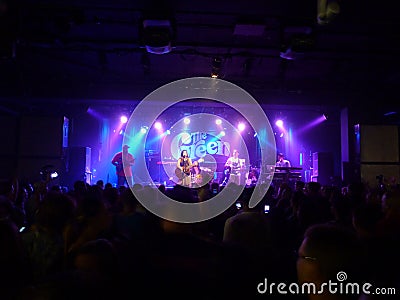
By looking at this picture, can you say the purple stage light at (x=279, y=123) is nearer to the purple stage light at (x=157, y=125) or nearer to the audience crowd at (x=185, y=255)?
the purple stage light at (x=157, y=125)

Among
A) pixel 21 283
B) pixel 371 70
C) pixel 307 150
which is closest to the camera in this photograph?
pixel 21 283

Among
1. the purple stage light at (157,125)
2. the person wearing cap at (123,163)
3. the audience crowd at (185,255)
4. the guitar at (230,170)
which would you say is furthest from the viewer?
the purple stage light at (157,125)

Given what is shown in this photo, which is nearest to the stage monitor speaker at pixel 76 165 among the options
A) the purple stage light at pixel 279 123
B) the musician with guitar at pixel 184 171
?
the musician with guitar at pixel 184 171

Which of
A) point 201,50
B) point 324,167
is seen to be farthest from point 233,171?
point 201,50

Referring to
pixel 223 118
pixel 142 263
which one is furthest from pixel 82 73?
pixel 142 263

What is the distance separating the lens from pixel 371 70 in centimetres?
1113

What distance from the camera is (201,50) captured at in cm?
1010

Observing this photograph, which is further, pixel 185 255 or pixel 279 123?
pixel 279 123

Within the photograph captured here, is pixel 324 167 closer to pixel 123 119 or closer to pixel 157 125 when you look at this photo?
pixel 157 125

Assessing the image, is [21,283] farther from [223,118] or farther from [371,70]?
[223,118]

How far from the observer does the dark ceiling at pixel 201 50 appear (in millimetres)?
7184

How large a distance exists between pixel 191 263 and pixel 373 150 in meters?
11.0

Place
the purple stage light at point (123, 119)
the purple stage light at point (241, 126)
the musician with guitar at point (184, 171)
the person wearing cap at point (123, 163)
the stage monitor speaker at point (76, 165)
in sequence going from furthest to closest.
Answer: the purple stage light at point (241, 126)
the purple stage light at point (123, 119)
the musician with guitar at point (184, 171)
the stage monitor speaker at point (76, 165)
the person wearing cap at point (123, 163)

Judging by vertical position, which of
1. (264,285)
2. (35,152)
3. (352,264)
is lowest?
(264,285)
